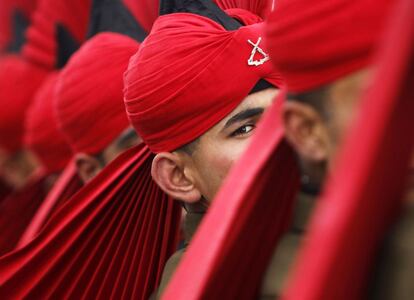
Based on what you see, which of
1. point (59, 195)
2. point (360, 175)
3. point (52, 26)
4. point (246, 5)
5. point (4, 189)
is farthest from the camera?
point (4, 189)

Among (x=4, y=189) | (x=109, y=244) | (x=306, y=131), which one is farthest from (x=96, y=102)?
(x=4, y=189)

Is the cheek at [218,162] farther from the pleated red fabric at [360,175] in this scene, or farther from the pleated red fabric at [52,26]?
the pleated red fabric at [52,26]

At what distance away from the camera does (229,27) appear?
7.97 ft

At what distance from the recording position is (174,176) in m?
2.46

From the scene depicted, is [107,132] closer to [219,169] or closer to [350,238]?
[219,169]

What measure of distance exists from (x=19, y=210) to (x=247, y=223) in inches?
94.5

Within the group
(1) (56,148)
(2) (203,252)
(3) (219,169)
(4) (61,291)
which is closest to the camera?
(2) (203,252)

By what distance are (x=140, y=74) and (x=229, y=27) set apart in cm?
23

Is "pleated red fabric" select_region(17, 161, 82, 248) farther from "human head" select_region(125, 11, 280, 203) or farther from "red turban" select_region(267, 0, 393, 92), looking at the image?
"red turban" select_region(267, 0, 393, 92)

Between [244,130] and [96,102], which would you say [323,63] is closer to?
[244,130]

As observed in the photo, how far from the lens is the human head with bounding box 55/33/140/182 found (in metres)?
3.18

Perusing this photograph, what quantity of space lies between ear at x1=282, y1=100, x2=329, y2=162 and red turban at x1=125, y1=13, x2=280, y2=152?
2.56ft

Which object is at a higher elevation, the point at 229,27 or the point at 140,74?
the point at 229,27

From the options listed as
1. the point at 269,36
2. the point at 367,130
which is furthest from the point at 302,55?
the point at 367,130
